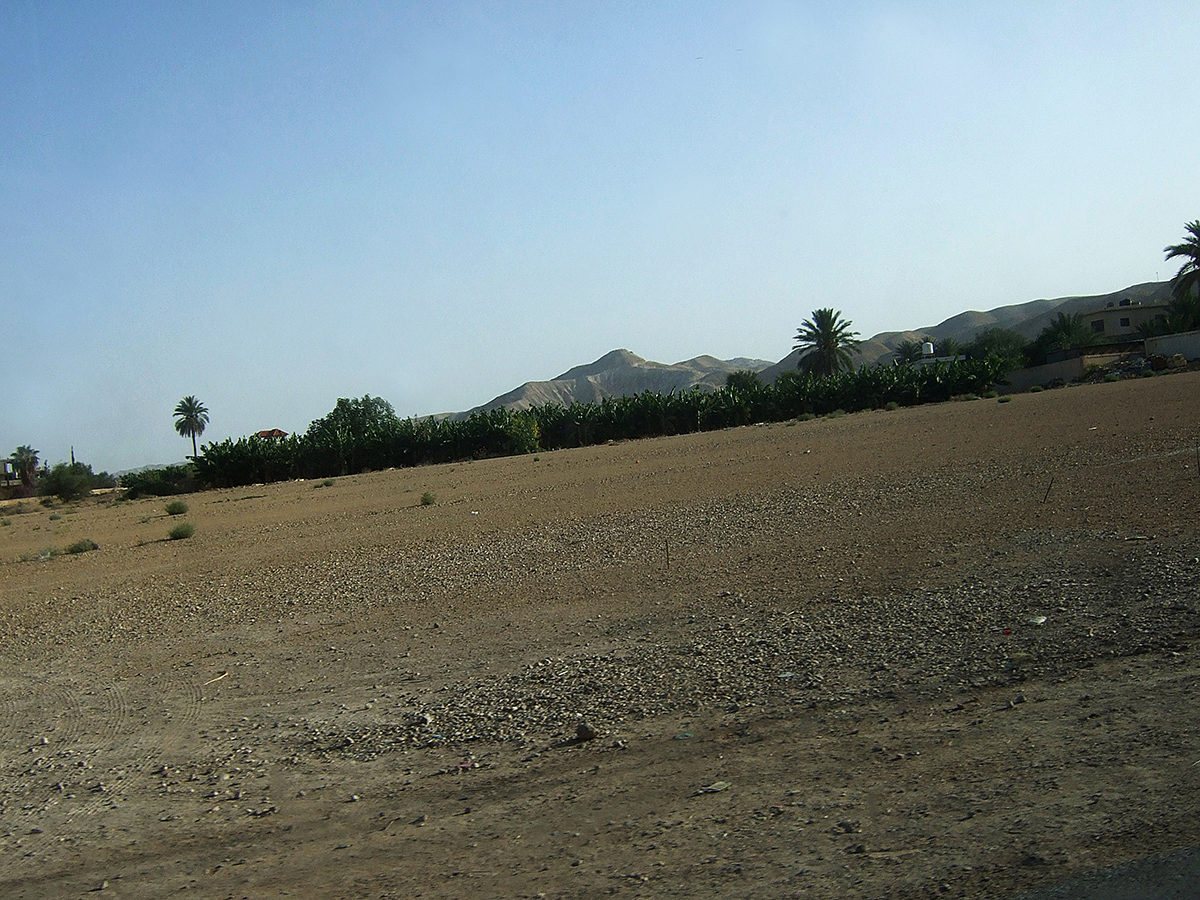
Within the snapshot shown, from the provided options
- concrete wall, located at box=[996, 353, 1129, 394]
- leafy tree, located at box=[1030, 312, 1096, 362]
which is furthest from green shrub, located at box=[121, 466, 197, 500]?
leafy tree, located at box=[1030, 312, 1096, 362]

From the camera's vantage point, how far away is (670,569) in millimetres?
12289

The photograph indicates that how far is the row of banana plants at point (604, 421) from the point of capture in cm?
6112

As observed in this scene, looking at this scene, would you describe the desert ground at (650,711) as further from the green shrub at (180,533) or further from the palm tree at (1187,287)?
the palm tree at (1187,287)

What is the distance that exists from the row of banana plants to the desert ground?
45629mm

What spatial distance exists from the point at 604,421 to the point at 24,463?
77.6 m

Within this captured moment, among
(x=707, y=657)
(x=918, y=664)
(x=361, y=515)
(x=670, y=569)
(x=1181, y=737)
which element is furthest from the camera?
(x=361, y=515)

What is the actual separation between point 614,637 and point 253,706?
10.6ft

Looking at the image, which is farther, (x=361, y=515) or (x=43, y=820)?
(x=361, y=515)

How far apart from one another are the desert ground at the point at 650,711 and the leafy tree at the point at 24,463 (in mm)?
101807

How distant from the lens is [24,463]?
360 ft

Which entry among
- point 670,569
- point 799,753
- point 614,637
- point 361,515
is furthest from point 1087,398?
point 799,753

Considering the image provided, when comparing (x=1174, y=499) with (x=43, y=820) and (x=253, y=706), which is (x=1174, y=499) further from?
(x=43, y=820)

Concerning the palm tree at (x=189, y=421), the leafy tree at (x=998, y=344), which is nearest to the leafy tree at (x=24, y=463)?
the palm tree at (x=189, y=421)

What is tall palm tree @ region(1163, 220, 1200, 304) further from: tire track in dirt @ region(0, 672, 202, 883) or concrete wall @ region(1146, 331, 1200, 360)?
tire track in dirt @ region(0, 672, 202, 883)
